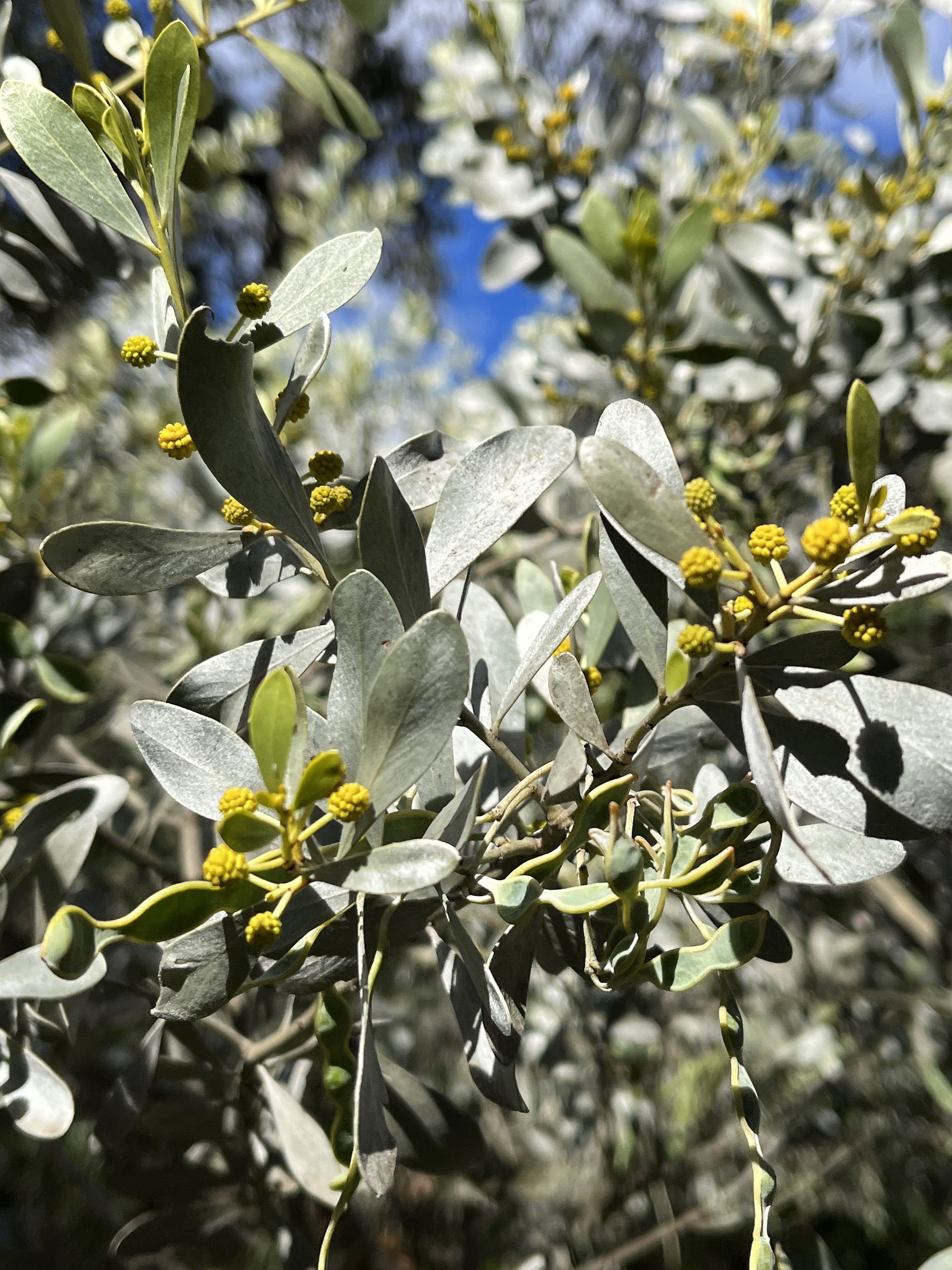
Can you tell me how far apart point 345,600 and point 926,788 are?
1.31ft

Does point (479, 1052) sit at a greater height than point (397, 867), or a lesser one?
lesser

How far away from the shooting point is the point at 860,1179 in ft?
8.36

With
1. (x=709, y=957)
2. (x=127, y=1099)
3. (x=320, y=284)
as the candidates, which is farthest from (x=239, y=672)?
(x=127, y=1099)

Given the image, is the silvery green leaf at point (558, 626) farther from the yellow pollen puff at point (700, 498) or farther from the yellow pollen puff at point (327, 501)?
the yellow pollen puff at point (327, 501)

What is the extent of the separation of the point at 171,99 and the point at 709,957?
737mm

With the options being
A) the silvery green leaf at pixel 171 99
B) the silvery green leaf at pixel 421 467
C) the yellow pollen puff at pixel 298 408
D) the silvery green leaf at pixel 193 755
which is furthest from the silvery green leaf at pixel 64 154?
the silvery green leaf at pixel 193 755

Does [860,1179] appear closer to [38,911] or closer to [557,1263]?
[557,1263]

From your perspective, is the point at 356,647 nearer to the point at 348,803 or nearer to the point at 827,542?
the point at 348,803

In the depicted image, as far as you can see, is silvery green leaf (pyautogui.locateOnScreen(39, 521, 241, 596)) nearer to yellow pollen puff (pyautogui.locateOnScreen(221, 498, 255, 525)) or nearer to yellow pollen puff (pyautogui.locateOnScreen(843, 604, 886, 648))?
yellow pollen puff (pyautogui.locateOnScreen(221, 498, 255, 525))

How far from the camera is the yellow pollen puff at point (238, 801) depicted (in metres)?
0.57

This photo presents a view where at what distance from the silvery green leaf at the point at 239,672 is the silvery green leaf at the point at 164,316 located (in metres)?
0.25

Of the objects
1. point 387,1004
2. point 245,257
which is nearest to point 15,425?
point 387,1004

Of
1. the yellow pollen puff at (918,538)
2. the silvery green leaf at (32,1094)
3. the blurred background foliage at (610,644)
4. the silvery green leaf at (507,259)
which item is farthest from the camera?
the silvery green leaf at (507,259)

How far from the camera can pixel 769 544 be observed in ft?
1.90
